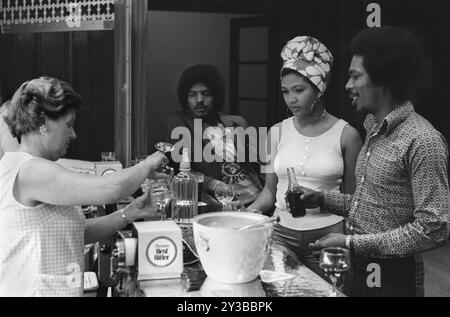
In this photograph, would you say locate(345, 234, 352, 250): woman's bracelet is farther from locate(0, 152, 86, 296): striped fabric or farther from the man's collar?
locate(0, 152, 86, 296): striped fabric

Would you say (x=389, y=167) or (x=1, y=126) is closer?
(x=389, y=167)

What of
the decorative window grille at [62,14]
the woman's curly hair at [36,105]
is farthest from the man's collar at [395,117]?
the decorative window grille at [62,14]

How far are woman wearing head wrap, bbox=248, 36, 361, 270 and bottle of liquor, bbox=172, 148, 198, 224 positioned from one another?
38cm

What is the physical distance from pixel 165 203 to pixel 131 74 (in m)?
1.17

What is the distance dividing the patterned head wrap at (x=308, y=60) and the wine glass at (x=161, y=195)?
0.77m

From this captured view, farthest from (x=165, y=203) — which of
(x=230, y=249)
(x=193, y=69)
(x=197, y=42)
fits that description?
(x=197, y=42)

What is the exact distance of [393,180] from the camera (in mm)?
1832

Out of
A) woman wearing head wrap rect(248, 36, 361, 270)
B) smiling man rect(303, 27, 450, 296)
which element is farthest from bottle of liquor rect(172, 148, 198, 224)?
smiling man rect(303, 27, 450, 296)

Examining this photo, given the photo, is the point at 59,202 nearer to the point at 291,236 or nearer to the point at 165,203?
the point at 165,203

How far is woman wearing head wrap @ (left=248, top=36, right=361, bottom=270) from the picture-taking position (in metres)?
2.35

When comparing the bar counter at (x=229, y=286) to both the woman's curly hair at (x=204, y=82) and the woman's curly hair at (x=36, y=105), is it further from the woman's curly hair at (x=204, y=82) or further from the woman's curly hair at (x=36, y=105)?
the woman's curly hair at (x=204, y=82)

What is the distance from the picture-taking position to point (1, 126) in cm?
252

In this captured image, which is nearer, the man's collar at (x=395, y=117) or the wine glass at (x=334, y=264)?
the wine glass at (x=334, y=264)

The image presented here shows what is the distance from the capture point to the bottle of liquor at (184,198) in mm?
2316
